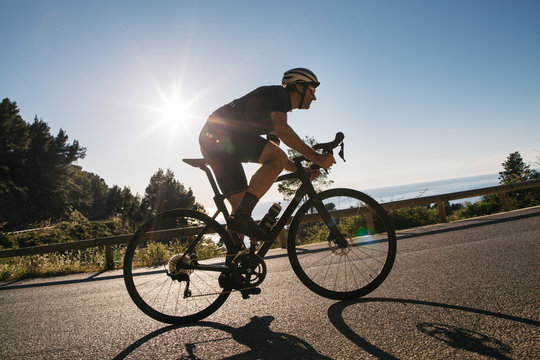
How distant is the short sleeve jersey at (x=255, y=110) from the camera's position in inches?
112

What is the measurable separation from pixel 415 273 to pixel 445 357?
199cm

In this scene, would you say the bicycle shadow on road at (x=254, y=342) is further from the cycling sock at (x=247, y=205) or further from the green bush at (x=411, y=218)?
the green bush at (x=411, y=218)

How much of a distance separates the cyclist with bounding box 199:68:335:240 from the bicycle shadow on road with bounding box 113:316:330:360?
76 cm

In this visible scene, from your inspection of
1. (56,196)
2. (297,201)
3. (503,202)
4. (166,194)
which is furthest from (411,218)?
(166,194)

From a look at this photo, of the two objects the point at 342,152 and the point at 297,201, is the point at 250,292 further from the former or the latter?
the point at 342,152

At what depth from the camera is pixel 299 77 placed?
3.04m

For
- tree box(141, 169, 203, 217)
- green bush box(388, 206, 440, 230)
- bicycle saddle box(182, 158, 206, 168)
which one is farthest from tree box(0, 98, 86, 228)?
bicycle saddle box(182, 158, 206, 168)

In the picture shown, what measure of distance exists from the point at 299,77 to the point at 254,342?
2.33 meters

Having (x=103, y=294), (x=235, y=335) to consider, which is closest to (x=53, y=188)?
(x=103, y=294)

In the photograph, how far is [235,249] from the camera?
280cm

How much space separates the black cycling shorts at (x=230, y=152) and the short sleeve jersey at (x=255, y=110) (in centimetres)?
6

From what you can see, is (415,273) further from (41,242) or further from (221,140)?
(41,242)

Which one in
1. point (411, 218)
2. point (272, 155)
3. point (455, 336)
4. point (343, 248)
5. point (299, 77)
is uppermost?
point (299, 77)

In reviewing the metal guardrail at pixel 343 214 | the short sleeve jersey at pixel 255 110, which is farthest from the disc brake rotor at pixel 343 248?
the metal guardrail at pixel 343 214
